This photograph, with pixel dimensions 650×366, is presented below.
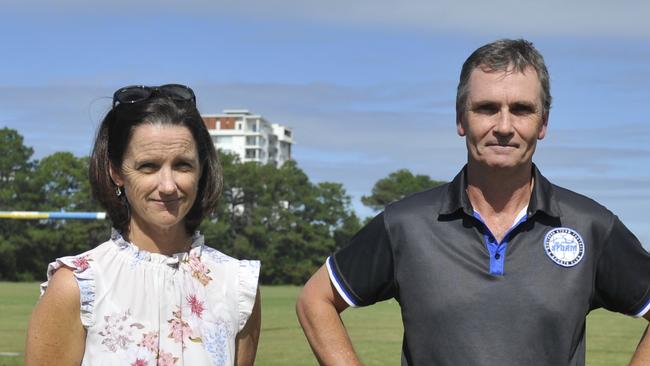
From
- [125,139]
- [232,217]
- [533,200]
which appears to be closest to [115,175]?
[125,139]

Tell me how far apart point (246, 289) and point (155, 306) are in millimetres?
381

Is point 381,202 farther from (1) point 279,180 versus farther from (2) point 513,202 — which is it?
(2) point 513,202

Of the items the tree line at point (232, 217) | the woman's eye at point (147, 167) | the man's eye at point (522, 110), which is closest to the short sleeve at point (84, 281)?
the woman's eye at point (147, 167)

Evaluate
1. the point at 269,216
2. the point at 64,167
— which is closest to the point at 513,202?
the point at 64,167

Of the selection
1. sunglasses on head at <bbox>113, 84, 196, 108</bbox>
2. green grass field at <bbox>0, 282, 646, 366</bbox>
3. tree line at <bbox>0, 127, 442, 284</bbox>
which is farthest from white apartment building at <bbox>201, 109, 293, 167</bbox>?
sunglasses on head at <bbox>113, 84, 196, 108</bbox>

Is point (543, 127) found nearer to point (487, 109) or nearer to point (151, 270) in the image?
point (487, 109)

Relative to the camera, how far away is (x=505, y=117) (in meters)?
4.05

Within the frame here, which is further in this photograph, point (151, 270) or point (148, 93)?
point (148, 93)

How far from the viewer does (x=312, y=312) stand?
431cm

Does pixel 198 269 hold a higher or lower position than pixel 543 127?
lower

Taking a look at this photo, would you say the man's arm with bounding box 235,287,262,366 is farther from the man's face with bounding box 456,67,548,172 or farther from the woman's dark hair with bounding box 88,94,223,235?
the man's face with bounding box 456,67,548,172

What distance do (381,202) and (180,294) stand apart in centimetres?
13066

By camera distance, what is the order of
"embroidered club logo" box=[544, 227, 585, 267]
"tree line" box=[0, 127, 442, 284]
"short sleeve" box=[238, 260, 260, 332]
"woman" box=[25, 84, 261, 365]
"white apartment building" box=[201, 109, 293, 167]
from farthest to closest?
"white apartment building" box=[201, 109, 293, 167] → "tree line" box=[0, 127, 442, 284] → "short sleeve" box=[238, 260, 260, 332] → "embroidered club logo" box=[544, 227, 585, 267] → "woman" box=[25, 84, 261, 365]

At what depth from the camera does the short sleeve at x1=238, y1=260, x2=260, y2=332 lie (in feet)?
14.1
